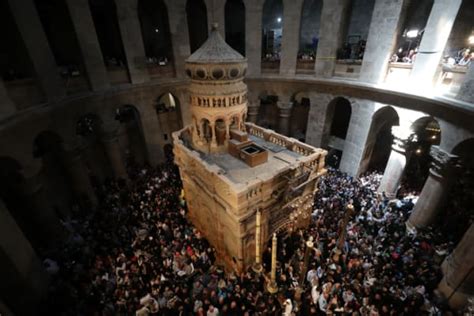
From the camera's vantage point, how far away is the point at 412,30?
49.4 ft

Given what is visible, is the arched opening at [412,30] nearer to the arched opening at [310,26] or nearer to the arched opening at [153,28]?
the arched opening at [310,26]

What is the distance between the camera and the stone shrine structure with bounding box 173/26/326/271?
9805 mm

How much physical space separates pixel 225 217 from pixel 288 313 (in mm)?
4154

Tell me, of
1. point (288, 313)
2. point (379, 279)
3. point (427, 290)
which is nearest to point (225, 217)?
point (288, 313)

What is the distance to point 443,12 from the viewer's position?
36.6 ft

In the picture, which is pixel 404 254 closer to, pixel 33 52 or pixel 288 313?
pixel 288 313

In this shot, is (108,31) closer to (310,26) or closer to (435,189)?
(310,26)

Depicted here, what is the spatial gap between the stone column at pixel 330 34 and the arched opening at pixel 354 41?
52 centimetres

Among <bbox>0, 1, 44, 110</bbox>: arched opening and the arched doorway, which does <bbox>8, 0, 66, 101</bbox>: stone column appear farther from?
the arched doorway

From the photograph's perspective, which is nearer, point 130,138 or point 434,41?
point 434,41

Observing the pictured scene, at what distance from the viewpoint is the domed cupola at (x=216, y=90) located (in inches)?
432

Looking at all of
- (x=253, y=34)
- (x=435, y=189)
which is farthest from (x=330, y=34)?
(x=435, y=189)

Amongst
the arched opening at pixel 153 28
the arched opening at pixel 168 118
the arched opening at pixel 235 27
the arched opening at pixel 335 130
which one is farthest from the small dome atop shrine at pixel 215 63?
the arched opening at pixel 235 27

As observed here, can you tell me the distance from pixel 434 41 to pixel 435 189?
23.7 ft
